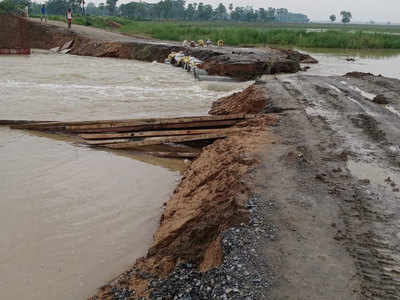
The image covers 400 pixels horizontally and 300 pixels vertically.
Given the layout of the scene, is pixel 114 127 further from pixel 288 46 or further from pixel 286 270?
pixel 288 46

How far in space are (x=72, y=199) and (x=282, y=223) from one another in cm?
361

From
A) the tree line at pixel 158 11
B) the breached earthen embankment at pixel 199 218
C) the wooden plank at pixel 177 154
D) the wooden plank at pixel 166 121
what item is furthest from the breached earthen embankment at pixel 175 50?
the tree line at pixel 158 11

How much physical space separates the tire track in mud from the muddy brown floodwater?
267 centimetres

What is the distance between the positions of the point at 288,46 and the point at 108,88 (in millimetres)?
27446

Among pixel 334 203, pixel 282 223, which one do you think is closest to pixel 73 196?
pixel 282 223

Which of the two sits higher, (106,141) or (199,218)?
(106,141)

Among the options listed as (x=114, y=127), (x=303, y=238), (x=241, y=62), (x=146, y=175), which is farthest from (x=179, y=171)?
(x=241, y=62)

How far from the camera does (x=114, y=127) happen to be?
29.8ft

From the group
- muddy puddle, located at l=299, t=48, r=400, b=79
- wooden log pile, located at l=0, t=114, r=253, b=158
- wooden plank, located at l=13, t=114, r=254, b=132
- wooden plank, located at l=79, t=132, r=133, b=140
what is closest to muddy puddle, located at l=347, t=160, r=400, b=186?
wooden log pile, located at l=0, t=114, r=253, b=158

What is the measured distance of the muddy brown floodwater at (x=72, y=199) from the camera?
14.9 feet

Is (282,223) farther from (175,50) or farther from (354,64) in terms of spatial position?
(354,64)

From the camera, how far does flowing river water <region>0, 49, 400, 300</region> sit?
4547mm

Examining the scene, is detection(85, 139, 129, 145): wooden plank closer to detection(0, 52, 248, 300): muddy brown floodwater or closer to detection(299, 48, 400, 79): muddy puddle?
detection(0, 52, 248, 300): muddy brown floodwater

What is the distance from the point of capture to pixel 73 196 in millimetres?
6371
